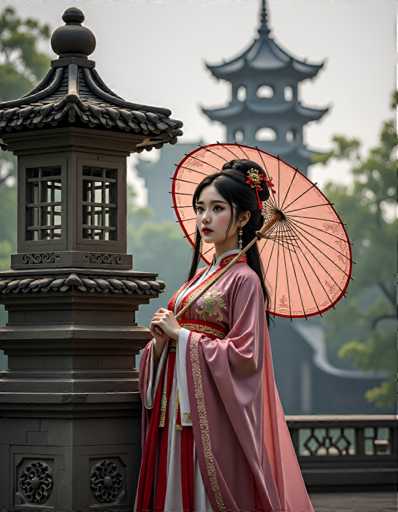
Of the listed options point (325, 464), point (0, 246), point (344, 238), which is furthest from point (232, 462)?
point (0, 246)

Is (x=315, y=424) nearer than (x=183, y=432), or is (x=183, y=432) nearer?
(x=183, y=432)

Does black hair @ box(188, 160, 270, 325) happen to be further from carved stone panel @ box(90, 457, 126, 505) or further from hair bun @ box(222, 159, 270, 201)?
carved stone panel @ box(90, 457, 126, 505)

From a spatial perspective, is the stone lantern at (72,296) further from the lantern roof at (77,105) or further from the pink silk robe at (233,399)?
the pink silk robe at (233,399)

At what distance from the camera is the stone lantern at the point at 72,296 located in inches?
222

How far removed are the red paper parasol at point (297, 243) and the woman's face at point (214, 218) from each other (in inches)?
10.6

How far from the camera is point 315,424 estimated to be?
8734 millimetres

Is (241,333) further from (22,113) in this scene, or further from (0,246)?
(0,246)

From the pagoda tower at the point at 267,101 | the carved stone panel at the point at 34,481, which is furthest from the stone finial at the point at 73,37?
the pagoda tower at the point at 267,101

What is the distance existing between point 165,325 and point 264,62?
Answer: 120 ft

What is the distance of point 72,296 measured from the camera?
5.69 metres

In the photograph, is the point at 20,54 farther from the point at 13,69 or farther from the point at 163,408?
the point at 163,408

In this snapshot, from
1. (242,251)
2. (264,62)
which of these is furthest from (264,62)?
(242,251)

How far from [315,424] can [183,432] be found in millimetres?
3552

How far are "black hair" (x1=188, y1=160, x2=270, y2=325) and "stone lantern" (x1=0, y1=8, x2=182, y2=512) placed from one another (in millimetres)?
516
